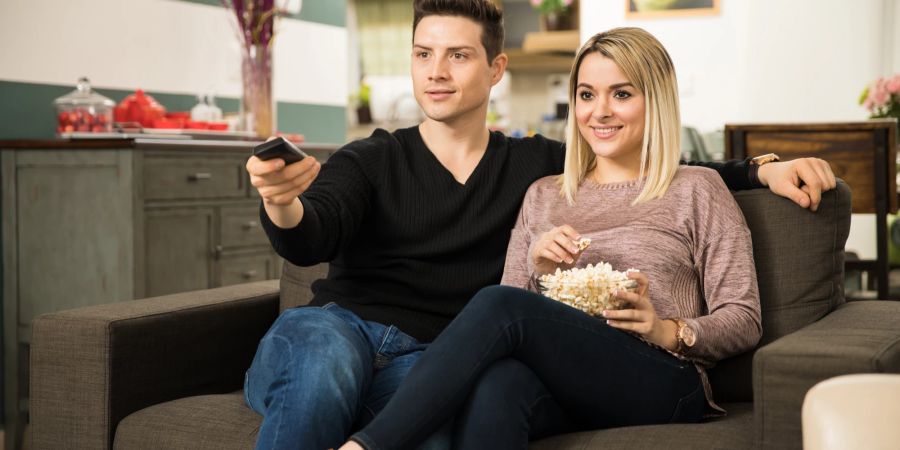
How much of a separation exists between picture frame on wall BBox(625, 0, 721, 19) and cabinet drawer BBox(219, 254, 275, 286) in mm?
3737

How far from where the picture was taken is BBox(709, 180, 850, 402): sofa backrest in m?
1.88

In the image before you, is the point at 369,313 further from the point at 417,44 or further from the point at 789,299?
the point at 789,299

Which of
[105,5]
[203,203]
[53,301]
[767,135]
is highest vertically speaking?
[105,5]

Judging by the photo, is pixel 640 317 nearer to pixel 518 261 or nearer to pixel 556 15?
pixel 518 261

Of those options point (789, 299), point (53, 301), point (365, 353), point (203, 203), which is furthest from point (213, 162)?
point (789, 299)

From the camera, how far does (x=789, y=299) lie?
6.22ft

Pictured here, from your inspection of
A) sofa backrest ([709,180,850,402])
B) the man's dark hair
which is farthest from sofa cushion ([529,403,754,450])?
the man's dark hair

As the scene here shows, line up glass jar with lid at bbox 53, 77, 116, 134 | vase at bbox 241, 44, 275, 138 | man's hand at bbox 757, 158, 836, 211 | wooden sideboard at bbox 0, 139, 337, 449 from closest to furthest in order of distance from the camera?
man's hand at bbox 757, 158, 836, 211
wooden sideboard at bbox 0, 139, 337, 449
glass jar with lid at bbox 53, 77, 116, 134
vase at bbox 241, 44, 275, 138

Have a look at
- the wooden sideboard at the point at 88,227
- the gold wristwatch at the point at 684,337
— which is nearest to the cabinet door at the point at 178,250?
the wooden sideboard at the point at 88,227

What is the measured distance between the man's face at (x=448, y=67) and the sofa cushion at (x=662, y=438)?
669mm

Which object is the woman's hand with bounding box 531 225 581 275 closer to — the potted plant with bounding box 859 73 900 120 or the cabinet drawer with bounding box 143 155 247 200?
the cabinet drawer with bounding box 143 155 247 200

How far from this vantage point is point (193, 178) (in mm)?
3191

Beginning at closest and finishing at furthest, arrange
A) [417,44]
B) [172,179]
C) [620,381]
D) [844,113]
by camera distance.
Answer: [620,381] < [417,44] < [172,179] < [844,113]

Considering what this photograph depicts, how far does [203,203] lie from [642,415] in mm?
1973
